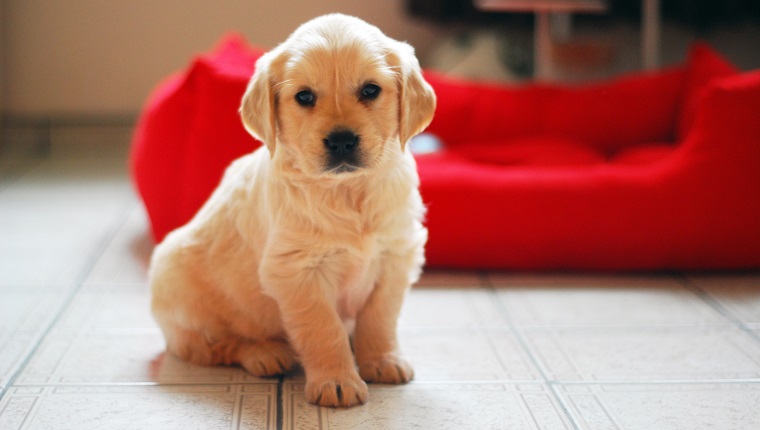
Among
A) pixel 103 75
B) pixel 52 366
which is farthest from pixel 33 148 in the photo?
pixel 52 366

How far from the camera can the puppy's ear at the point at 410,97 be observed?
2031 millimetres

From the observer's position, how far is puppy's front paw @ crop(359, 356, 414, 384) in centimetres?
215

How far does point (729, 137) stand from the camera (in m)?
2.99

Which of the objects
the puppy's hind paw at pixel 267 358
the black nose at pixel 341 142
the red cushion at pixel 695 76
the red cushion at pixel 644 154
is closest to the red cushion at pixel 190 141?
the puppy's hind paw at pixel 267 358

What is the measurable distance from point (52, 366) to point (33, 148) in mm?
3321

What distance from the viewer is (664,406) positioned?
81.0 inches

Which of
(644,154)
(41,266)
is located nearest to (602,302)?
(644,154)

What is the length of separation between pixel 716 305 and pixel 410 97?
1.34 m

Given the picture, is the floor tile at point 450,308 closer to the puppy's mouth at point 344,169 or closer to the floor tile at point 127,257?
the puppy's mouth at point 344,169

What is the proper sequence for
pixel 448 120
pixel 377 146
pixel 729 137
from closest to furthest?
pixel 377 146 → pixel 729 137 → pixel 448 120

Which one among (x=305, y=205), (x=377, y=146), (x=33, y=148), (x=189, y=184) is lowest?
(x=33, y=148)

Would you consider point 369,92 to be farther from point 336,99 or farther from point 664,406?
point 664,406

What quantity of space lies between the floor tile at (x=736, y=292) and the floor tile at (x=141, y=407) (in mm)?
1487

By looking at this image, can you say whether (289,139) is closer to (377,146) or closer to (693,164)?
(377,146)
